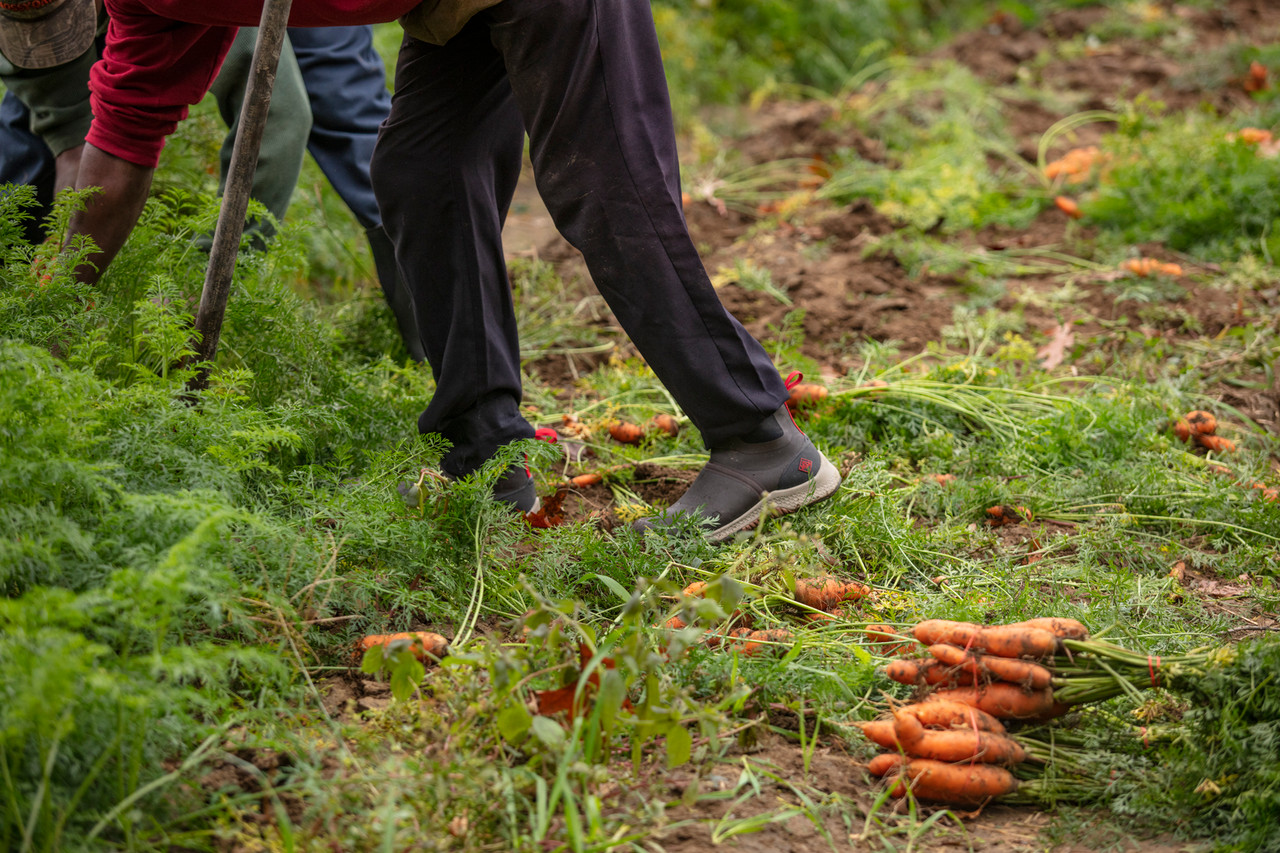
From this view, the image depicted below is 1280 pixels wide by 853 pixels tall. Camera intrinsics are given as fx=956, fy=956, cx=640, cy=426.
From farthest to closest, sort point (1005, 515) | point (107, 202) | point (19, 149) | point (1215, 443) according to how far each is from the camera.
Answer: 1. point (19, 149)
2. point (1215, 443)
3. point (1005, 515)
4. point (107, 202)

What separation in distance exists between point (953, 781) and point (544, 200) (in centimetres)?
145

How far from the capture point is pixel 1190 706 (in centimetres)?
174

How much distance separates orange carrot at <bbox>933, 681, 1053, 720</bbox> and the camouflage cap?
9.20 ft

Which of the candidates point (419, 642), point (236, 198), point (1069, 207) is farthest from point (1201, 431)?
point (236, 198)

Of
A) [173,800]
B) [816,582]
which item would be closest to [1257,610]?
[816,582]

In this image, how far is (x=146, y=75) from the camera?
2186 millimetres

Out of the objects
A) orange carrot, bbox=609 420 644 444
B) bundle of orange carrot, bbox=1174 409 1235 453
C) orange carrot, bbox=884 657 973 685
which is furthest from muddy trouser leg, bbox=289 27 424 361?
bundle of orange carrot, bbox=1174 409 1235 453

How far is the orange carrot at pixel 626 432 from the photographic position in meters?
2.99

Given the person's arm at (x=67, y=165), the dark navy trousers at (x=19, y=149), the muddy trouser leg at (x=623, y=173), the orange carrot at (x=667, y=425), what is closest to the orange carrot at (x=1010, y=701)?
the muddy trouser leg at (x=623, y=173)

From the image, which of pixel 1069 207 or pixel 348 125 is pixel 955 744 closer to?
pixel 348 125

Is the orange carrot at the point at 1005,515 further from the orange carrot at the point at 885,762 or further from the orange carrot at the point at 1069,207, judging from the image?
the orange carrot at the point at 1069,207

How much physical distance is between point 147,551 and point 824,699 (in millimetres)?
1257

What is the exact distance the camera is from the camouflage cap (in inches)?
98.7

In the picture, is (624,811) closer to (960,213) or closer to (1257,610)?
(1257,610)
